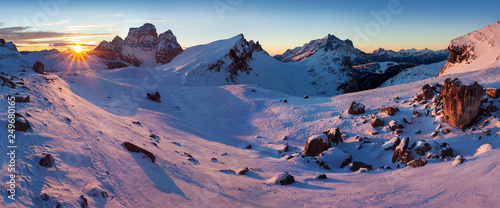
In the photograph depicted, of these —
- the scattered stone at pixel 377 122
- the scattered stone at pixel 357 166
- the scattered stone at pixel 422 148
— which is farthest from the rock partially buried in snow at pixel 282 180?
the scattered stone at pixel 377 122

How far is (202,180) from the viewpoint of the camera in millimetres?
12023

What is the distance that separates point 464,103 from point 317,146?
9867 mm

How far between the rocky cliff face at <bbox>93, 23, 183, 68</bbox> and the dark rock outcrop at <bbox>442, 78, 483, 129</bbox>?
13333 cm

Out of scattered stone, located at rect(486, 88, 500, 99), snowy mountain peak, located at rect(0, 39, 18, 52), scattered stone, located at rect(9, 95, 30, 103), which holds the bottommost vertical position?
scattered stone, located at rect(9, 95, 30, 103)

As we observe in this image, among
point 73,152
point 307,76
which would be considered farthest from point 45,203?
point 307,76

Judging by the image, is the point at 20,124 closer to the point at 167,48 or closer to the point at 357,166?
the point at 357,166

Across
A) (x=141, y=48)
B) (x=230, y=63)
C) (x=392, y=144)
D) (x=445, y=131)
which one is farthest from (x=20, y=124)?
(x=141, y=48)

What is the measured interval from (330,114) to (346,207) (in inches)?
728

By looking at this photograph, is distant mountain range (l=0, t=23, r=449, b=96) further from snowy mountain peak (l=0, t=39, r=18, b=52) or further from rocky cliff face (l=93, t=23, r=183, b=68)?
snowy mountain peak (l=0, t=39, r=18, b=52)

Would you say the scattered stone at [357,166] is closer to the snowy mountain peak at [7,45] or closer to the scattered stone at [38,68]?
the scattered stone at [38,68]

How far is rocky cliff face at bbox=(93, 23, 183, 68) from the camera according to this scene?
13926 cm

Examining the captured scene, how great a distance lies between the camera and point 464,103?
17.7 metres

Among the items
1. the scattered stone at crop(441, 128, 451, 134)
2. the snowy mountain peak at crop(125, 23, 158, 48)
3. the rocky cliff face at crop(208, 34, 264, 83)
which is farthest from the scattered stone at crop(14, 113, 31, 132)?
the snowy mountain peak at crop(125, 23, 158, 48)

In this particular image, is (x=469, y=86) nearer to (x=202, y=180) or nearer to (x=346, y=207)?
(x=346, y=207)
